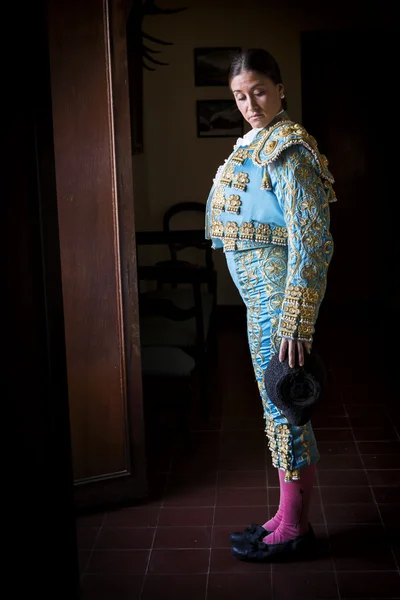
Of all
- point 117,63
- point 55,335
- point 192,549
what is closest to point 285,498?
point 192,549

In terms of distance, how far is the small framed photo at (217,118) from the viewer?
6355 mm

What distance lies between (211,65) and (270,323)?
4463mm

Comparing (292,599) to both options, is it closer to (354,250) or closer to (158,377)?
(158,377)

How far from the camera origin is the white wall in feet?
20.6

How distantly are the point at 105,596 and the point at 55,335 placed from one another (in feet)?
4.36

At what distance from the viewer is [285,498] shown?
8.11 ft

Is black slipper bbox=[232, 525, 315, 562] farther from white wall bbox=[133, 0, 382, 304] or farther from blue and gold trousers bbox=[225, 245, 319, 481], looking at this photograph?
white wall bbox=[133, 0, 382, 304]

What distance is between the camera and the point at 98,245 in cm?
283

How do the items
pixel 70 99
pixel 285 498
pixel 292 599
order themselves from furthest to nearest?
pixel 70 99 < pixel 285 498 < pixel 292 599

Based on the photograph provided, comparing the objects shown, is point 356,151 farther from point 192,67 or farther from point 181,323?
point 181,323

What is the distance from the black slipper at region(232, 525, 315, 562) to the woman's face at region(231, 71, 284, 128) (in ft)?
4.28

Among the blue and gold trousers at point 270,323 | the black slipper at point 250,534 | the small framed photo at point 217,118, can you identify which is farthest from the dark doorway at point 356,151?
the blue and gold trousers at point 270,323

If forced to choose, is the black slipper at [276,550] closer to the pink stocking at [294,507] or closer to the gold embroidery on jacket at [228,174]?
the pink stocking at [294,507]

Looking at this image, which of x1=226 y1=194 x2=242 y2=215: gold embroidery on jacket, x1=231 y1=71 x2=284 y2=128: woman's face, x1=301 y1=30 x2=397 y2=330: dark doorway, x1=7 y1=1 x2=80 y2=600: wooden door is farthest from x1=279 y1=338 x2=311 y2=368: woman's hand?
x1=301 y1=30 x2=397 y2=330: dark doorway
